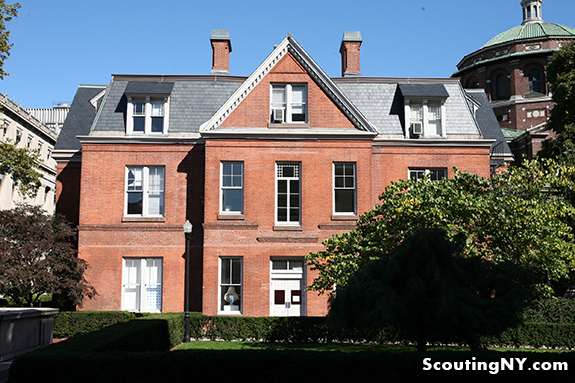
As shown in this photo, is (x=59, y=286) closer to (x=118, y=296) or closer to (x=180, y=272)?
(x=118, y=296)

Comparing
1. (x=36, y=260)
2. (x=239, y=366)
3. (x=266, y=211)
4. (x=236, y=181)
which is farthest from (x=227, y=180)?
(x=239, y=366)

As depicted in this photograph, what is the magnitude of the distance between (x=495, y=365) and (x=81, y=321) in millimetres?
16682

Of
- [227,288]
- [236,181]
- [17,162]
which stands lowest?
[227,288]

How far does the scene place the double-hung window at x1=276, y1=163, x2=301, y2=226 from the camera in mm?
23891

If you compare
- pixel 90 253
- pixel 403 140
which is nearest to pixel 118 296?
pixel 90 253

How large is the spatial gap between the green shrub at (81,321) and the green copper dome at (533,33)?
59351 millimetres

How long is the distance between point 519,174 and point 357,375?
448 inches

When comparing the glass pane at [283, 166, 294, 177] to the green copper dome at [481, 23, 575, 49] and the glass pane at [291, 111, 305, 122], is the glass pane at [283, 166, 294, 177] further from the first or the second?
the green copper dome at [481, 23, 575, 49]

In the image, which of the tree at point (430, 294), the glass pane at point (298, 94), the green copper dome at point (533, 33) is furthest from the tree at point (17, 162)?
the green copper dome at point (533, 33)

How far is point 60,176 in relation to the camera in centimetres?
2667

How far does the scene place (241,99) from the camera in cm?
2422

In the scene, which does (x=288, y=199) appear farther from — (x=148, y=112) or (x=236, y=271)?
(x=148, y=112)

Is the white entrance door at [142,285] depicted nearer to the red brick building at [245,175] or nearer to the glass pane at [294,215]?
the red brick building at [245,175]

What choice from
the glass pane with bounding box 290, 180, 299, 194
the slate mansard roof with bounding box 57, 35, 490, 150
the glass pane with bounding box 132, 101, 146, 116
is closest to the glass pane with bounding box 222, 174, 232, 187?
the slate mansard roof with bounding box 57, 35, 490, 150
